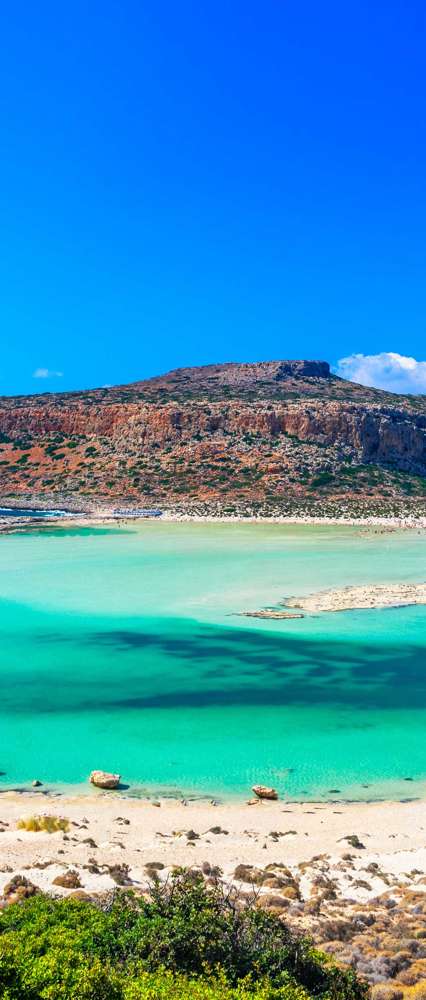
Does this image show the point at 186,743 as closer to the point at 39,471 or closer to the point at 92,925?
the point at 92,925

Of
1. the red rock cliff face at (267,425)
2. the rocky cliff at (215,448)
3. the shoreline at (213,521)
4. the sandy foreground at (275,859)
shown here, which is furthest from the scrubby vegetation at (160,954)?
the red rock cliff face at (267,425)

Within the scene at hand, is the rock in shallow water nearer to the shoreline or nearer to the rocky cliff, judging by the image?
the shoreline

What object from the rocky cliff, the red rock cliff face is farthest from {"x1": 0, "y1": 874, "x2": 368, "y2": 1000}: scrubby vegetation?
the red rock cliff face

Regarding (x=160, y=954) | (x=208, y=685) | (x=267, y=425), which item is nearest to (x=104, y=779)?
(x=160, y=954)

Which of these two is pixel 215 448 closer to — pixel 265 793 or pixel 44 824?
pixel 265 793

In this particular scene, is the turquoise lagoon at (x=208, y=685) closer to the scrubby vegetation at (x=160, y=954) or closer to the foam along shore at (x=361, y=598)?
the foam along shore at (x=361, y=598)

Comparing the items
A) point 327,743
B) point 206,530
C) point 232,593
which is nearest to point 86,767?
point 327,743
